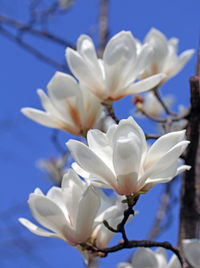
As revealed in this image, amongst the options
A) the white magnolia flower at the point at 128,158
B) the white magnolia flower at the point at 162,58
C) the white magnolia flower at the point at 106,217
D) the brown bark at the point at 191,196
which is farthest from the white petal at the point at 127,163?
the white magnolia flower at the point at 162,58

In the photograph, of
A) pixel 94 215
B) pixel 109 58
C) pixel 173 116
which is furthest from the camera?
pixel 173 116

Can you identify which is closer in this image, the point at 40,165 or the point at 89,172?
the point at 89,172

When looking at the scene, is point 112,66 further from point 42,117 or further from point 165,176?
point 165,176

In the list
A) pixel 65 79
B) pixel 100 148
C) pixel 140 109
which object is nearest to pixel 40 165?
pixel 140 109

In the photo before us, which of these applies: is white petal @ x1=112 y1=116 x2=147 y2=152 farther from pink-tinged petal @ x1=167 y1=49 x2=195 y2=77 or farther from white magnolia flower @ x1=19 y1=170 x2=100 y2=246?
pink-tinged petal @ x1=167 y1=49 x2=195 y2=77

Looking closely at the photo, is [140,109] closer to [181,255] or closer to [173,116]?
[173,116]

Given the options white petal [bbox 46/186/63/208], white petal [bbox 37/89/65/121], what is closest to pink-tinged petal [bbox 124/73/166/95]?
white petal [bbox 37/89/65/121]
